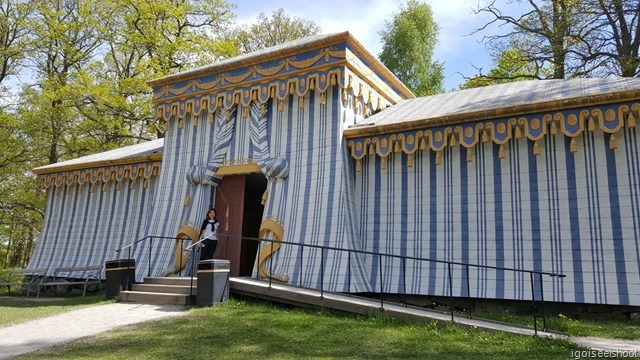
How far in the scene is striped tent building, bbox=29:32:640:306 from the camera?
7793 millimetres

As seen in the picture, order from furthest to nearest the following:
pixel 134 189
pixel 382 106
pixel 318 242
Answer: pixel 134 189 → pixel 382 106 → pixel 318 242

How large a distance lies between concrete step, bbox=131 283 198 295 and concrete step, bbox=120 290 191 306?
15 cm

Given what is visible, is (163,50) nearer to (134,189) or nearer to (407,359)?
(134,189)

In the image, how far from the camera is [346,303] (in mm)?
7480

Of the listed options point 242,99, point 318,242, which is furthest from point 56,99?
point 318,242

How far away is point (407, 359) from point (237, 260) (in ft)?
20.2

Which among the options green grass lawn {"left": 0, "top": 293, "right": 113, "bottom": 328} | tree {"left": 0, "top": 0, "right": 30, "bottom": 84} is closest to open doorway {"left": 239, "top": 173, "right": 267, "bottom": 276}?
green grass lawn {"left": 0, "top": 293, "right": 113, "bottom": 328}

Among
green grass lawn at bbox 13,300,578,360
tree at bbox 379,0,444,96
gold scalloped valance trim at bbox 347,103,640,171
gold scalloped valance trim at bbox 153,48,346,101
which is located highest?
tree at bbox 379,0,444,96

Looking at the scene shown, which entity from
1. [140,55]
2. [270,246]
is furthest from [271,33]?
[270,246]

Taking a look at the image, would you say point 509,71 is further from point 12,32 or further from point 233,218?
point 12,32

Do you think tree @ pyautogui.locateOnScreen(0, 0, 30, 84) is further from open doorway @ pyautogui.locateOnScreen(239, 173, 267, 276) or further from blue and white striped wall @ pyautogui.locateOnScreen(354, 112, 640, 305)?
blue and white striped wall @ pyautogui.locateOnScreen(354, 112, 640, 305)

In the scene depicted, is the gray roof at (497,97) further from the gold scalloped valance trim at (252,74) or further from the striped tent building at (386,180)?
A: the gold scalloped valance trim at (252,74)

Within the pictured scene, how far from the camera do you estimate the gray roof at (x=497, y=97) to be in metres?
8.59

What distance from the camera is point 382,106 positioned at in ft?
39.2
